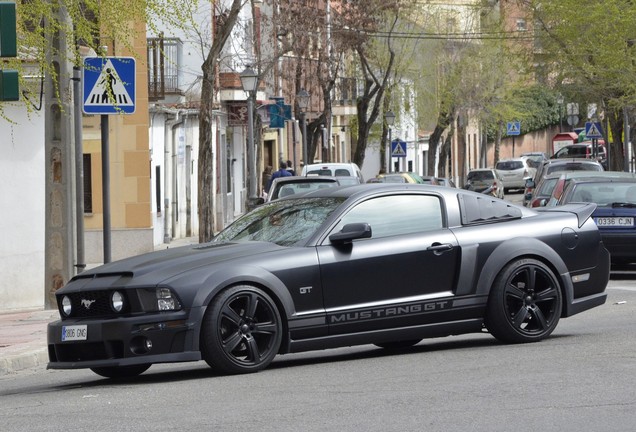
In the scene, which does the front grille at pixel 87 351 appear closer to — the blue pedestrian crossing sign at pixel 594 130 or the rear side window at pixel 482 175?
the blue pedestrian crossing sign at pixel 594 130

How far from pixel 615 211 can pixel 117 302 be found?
42.5ft

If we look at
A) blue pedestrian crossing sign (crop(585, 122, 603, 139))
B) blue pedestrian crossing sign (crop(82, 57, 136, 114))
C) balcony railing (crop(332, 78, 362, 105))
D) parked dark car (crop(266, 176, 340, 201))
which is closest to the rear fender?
blue pedestrian crossing sign (crop(82, 57, 136, 114))

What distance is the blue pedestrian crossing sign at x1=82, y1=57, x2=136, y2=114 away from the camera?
17.1 meters

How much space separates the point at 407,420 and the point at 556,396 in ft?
4.04

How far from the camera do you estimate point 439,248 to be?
39.2ft

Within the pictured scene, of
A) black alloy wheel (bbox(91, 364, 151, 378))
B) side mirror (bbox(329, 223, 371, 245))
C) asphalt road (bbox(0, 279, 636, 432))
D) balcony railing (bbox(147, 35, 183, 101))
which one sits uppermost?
balcony railing (bbox(147, 35, 183, 101))

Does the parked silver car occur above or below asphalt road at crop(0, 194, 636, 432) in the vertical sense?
below

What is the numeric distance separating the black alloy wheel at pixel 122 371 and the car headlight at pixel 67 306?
0.51m

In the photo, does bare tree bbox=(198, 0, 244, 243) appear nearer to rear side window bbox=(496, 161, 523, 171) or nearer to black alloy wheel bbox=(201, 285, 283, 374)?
black alloy wheel bbox=(201, 285, 283, 374)

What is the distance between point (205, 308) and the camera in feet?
35.0

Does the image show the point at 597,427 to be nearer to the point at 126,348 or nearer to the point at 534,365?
the point at 534,365

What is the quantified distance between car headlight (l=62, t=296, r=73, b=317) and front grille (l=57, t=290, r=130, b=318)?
2cm

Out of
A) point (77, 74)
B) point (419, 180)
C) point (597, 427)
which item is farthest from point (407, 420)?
point (419, 180)

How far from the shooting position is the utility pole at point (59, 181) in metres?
18.8
